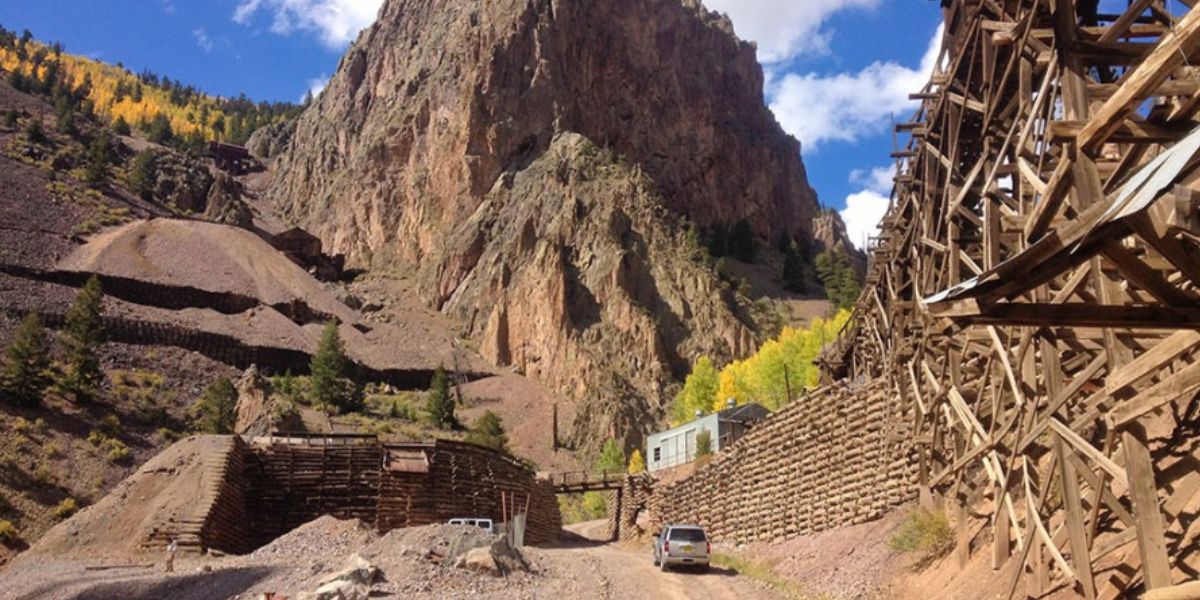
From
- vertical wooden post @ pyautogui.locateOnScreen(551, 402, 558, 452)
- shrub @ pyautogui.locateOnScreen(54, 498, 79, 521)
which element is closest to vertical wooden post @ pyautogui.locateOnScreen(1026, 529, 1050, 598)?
shrub @ pyautogui.locateOnScreen(54, 498, 79, 521)

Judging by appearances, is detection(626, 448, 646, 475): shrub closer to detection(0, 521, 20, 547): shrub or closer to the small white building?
the small white building

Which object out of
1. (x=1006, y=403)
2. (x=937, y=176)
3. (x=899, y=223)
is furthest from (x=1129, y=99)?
(x=899, y=223)

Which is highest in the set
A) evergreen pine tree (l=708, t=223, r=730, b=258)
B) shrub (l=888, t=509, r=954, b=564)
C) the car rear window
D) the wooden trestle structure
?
evergreen pine tree (l=708, t=223, r=730, b=258)

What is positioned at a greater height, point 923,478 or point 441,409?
point 441,409

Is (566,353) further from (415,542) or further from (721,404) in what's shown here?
(415,542)

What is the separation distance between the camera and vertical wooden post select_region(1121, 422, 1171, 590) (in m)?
7.56

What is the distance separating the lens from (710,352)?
325ft

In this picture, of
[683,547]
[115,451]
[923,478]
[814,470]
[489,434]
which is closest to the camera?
[923,478]

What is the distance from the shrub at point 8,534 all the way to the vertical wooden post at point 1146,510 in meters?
44.2

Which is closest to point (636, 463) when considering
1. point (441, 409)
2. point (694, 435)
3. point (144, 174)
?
point (441, 409)

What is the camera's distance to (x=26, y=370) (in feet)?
168

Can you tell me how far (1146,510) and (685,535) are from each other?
17259 mm

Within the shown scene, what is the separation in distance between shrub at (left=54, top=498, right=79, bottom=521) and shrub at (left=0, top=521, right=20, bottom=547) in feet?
8.00

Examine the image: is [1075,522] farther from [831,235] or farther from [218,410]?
[831,235]
